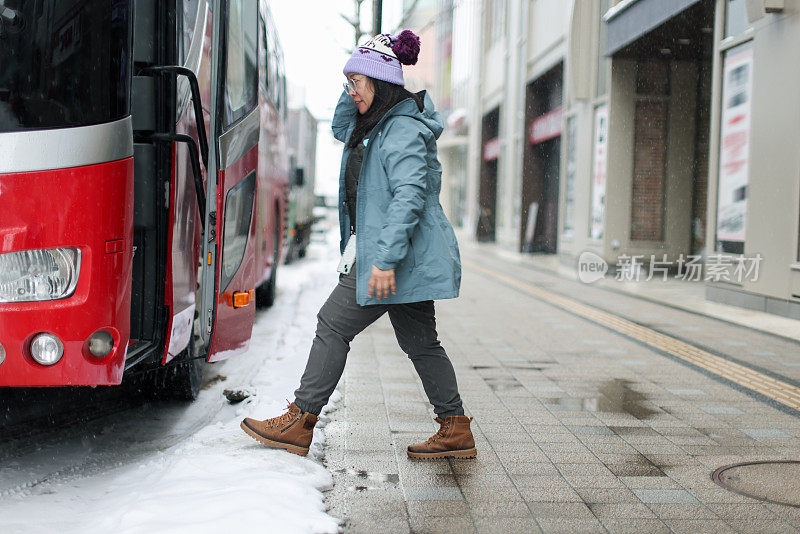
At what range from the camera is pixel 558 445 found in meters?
4.31

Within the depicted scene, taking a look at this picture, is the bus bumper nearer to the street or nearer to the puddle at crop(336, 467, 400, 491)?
the street

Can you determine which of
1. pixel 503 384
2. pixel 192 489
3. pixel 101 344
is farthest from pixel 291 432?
pixel 503 384

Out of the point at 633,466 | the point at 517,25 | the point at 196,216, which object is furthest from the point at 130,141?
the point at 517,25

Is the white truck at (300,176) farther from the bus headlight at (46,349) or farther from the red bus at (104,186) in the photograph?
the bus headlight at (46,349)

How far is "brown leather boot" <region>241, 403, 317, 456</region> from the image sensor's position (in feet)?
12.6

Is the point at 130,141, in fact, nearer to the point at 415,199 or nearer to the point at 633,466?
the point at 415,199

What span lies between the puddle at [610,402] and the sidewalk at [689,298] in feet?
11.1

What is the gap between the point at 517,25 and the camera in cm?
2641

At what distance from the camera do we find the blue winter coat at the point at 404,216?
3578 millimetres

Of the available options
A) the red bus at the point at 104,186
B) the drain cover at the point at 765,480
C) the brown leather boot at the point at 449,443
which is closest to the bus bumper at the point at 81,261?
the red bus at the point at 104,186

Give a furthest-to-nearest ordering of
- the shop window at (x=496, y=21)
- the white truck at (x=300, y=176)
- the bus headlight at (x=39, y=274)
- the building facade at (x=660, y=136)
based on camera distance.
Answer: the shop window at (x=496, y=21) < the white truck at (x=300, y=176) < the building facade at (x=660, y=136) < the bus headlight at (x=39, y=274)

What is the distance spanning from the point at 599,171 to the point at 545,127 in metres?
6.56

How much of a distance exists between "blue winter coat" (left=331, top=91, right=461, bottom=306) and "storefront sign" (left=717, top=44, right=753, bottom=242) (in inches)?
323

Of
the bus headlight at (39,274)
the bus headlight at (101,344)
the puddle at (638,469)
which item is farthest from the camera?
the puddle at (638,469)
